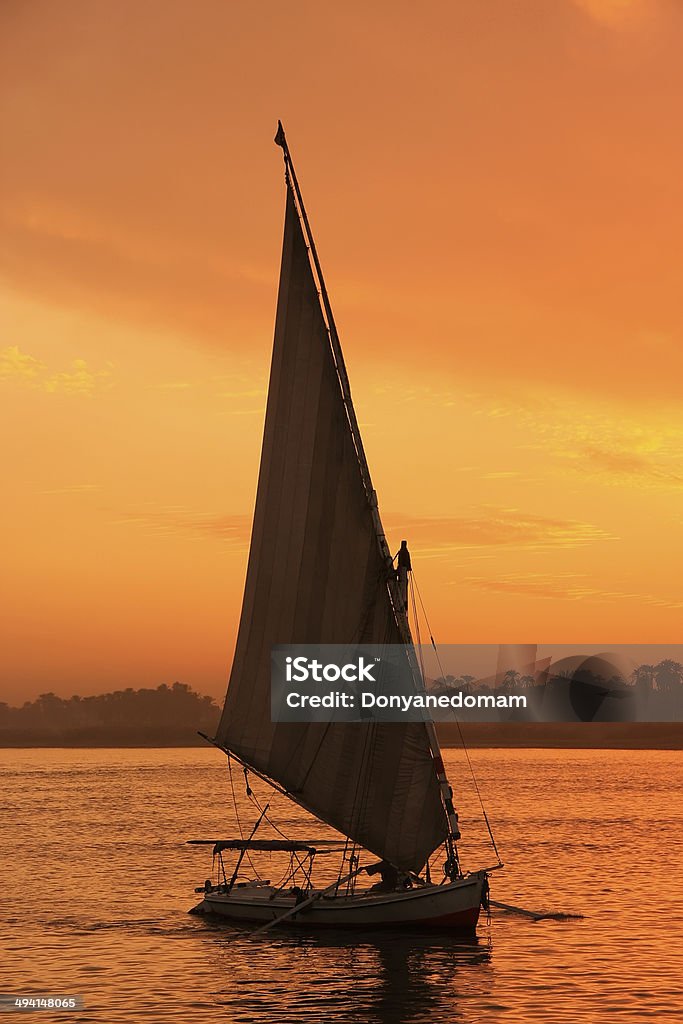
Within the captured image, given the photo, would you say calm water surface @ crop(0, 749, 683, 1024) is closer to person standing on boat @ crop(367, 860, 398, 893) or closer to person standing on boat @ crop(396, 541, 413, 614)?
person standing on boat @ crop(367, 860, 398, 893)

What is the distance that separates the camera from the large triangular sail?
41312 millimetres

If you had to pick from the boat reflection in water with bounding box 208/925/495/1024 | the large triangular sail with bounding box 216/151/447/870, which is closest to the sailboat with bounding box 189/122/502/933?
the large triangular sail with bounding box 216/151/447/870

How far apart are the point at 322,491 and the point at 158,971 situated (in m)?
15.9

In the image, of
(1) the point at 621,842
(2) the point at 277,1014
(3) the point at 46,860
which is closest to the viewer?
(2) the point at 277,1014

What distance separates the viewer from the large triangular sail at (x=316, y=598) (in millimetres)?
41312

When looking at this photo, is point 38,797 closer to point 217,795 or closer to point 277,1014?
point 217,795

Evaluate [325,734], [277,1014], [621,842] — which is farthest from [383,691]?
[621,842]

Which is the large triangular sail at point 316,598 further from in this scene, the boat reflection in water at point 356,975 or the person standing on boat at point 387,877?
the boat reflection in water at point 356,975

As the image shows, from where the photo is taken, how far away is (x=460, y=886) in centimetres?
4066

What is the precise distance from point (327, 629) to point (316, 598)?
1075 millimetres

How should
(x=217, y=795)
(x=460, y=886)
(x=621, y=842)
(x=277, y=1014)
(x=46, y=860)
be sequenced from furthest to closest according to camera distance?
(x=217, y=795)
(x=621, y=842)
(x=46, y=860)
(x=460, y=886)
(x=277, y=1014)

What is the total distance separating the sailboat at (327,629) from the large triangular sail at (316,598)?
0.04 metres

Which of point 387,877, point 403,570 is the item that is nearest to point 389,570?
point 403,570

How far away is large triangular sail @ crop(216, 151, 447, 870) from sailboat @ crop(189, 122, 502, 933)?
43 mm
